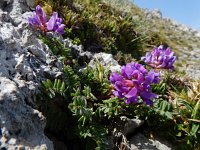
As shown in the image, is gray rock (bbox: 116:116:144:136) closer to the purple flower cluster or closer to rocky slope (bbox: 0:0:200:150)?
rocky slope (bbox: 0:0:200:150)

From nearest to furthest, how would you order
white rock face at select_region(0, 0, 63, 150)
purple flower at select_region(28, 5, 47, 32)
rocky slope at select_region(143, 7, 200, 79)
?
white rock face at select_region(0, 0, 63, 150) → purple flower at select_region(28, 5, 47, 32) → rocky slope at select_region(143, 7, 200, 79)

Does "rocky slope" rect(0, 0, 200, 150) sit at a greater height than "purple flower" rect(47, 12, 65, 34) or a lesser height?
lesser

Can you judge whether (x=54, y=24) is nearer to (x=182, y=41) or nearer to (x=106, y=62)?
(x=106, y=62)

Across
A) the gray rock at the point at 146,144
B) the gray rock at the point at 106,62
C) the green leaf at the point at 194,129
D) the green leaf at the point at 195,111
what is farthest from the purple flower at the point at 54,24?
the green leaf at the point at 194,129

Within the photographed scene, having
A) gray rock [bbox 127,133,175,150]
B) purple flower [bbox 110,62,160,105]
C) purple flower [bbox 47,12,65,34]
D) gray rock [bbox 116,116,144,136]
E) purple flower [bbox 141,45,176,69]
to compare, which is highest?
purple flower [bbox 47,12,65,34]

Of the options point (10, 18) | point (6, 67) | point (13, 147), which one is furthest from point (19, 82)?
point (10, 18)

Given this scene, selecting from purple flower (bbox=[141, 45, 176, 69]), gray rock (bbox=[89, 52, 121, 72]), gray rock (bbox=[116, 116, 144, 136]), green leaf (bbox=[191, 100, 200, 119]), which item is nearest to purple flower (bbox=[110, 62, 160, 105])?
gray rock (bbox=[116, 116, 144, 136])

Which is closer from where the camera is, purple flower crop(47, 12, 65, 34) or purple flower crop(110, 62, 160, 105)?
purple flower crop(110, 62, 160, 105)

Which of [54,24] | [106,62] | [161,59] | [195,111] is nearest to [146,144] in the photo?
[195,111]
